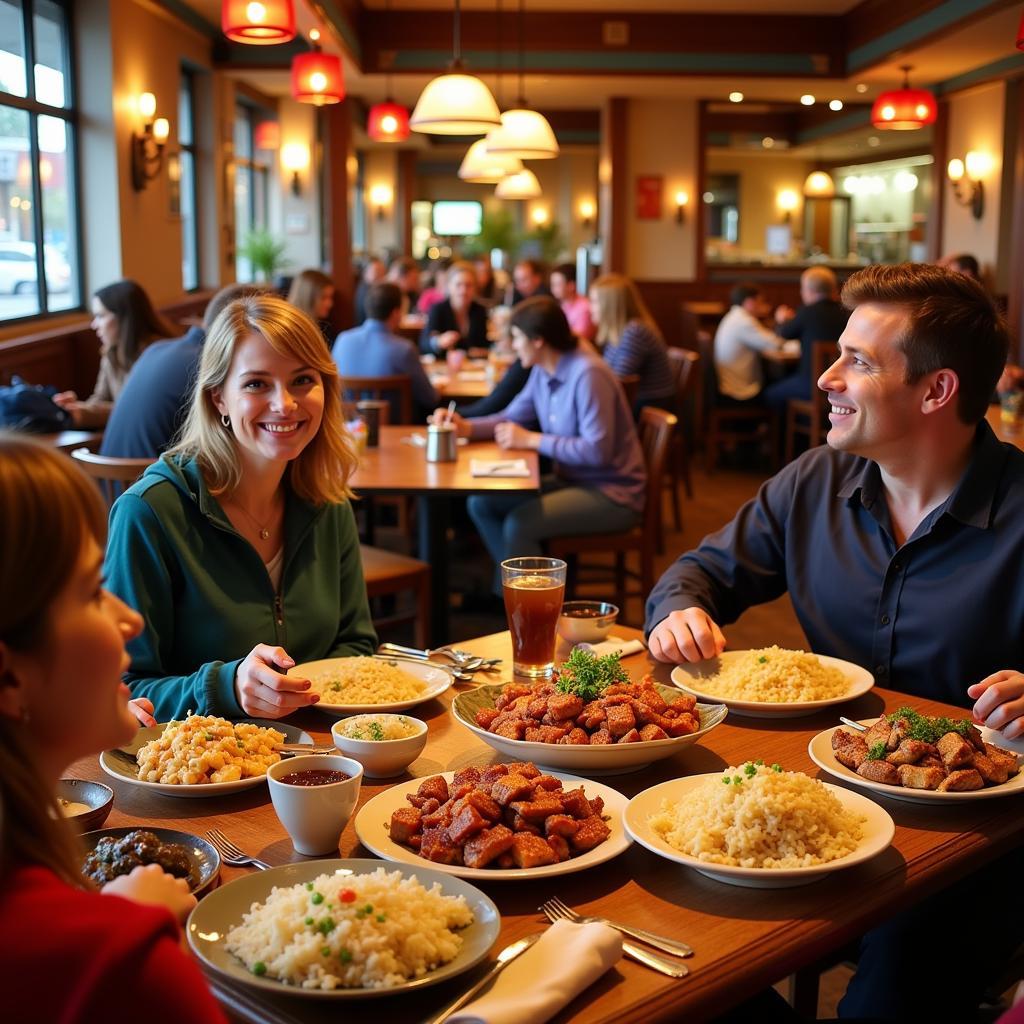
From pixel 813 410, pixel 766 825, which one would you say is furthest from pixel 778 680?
pixel 813 410

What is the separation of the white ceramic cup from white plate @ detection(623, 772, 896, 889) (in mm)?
310

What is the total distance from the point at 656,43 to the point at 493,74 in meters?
1.44

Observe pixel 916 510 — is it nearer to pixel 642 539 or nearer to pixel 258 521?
pixel 258 521

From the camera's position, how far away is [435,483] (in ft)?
12.7

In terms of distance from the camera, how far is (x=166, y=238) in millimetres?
9234

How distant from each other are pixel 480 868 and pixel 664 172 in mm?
11959

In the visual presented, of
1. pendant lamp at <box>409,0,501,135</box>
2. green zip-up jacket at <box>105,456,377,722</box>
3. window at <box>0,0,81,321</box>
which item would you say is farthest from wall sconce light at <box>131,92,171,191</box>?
green zip-up jacket at <box>105,456,377,722</box>

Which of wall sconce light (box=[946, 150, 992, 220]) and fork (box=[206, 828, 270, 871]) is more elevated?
wall sconce light (box=[946, 150, 992, 220])

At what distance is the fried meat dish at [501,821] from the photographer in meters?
1.27

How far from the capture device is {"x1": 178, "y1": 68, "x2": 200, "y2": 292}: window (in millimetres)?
10312

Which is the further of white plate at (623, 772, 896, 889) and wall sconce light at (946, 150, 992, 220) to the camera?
wall sconce light at (946, 150, 992, 220)

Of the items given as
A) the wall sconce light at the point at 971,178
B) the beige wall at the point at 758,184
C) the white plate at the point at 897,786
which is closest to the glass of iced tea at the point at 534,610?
the white plate at the point at 897,786

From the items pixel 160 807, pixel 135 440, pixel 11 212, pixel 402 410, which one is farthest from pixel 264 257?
pixel 160 807

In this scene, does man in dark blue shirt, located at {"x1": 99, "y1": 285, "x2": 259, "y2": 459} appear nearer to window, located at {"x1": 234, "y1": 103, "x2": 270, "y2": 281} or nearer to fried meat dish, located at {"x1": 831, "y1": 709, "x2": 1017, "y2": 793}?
fried meat dish, located at {"x1": 831, "y1": 709, "x2": 1017, "y2": 793}
